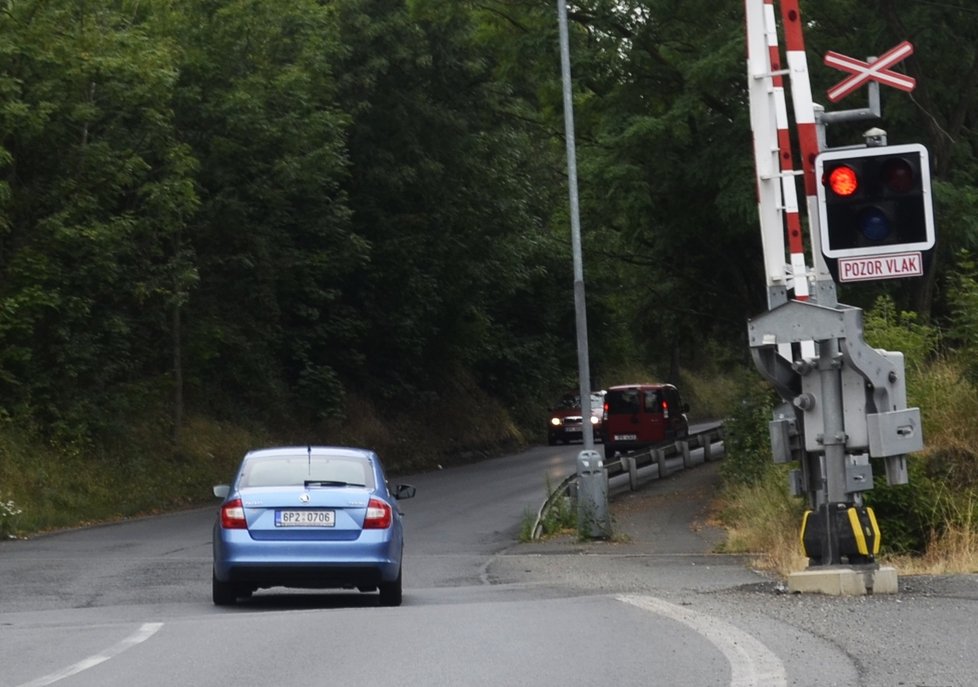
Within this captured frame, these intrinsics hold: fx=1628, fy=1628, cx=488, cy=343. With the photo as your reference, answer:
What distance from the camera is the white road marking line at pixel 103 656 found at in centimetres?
947

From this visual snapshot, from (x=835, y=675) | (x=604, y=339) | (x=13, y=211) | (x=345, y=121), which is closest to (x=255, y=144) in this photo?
(x=345, y=121)

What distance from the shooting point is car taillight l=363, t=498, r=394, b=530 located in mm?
14625

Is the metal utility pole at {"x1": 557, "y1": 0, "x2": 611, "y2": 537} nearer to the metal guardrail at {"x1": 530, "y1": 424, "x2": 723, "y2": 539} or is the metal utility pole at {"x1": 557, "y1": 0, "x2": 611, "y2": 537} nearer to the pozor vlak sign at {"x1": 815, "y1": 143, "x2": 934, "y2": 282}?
the metal guardrail at {"x1": 530, "y1": 424, "x2": 723, "y2": 539}

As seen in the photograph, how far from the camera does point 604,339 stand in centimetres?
6512

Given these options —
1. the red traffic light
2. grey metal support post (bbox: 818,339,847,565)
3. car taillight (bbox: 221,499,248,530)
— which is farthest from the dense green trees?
the red traffic light

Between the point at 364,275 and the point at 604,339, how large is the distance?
22140 millimetres

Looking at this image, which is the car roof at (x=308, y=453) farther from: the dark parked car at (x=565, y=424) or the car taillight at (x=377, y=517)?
the dark parked car at (x=565, y=424)

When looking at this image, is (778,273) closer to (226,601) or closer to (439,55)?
(226,601)

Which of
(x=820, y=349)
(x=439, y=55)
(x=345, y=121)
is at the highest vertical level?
(x=439, y=55)

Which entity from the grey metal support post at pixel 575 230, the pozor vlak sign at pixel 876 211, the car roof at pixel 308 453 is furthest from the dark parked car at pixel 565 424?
the pozor vlak sign at pixel 876 211

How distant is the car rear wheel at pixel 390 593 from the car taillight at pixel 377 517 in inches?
20.0

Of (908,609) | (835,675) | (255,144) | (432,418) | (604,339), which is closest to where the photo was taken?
(835,675)

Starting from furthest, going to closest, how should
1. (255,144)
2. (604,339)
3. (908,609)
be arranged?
(604,339), (255,144), (908,609)

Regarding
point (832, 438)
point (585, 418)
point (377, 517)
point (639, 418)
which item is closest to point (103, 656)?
point (377, 517)
